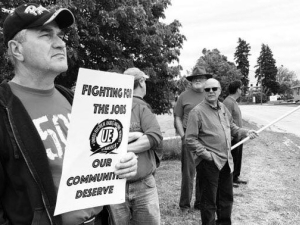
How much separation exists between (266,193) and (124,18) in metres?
4.40

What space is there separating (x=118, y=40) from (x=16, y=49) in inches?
247

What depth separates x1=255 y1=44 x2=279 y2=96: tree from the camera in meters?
98.2

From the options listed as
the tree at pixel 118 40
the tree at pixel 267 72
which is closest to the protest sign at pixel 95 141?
the tree at pixel 118 40

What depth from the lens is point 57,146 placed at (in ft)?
5.41

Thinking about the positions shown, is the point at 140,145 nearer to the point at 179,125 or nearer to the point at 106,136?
the point at 106,136

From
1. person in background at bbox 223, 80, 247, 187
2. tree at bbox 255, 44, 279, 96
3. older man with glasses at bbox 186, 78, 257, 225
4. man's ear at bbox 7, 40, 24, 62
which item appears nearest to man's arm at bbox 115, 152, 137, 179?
man's ear at bbox 7, 40, 24, 62

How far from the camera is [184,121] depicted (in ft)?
16.9

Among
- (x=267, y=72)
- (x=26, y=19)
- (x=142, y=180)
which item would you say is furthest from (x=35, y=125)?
(x=267, y=72)

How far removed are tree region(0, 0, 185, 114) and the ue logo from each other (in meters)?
4.37

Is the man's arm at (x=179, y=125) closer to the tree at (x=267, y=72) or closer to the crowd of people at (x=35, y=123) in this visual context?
the crowd of people at (x=35, y=123)

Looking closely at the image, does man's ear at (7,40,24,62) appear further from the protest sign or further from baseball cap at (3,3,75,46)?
the protest sign

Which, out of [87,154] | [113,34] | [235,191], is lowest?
[235,191]

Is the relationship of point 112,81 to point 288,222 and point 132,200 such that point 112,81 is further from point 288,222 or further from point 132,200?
point 288,222

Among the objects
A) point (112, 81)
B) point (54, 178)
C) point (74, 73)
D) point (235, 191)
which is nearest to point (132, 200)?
point (54, 178)
